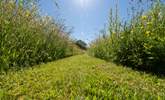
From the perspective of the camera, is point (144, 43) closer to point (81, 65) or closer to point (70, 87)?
point (81, 65)

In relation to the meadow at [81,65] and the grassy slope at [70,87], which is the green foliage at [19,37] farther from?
the grassy slope at [70,87]

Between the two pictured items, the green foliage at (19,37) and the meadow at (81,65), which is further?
the green foliage at (19,37)

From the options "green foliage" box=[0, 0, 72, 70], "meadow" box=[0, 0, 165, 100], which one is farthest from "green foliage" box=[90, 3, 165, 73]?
"green foliage" box=[0, 0, 72, 70]

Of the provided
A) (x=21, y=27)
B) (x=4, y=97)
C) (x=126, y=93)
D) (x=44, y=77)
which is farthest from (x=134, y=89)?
(x=21, y=27)

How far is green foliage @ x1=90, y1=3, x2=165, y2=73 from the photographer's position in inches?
356

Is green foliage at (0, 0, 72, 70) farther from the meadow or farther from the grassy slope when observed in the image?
the grassy slope

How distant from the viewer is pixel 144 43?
30.3 feet

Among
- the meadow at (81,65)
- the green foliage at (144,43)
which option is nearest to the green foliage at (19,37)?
the meadow at (81,65)

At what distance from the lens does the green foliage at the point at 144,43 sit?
905 cm

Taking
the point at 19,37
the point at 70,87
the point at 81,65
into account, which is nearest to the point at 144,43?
the point at 81,65

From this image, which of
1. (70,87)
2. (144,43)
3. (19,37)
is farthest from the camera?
(144,43)

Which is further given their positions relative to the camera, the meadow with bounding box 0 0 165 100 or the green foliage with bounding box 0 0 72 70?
the green foliage with bounding box 0 0 72 70

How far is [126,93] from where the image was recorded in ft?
18.6

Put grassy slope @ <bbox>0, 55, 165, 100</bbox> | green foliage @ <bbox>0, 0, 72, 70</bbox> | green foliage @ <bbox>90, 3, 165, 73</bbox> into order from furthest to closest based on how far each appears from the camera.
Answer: green foliage @ <bbox>90, 3, 165, 73</bbox> < green foliage @ <bbox>0, 0, 72, 70</bbox> < grassy slope @ <bbox>0, 55, 165, 100</bbox>
